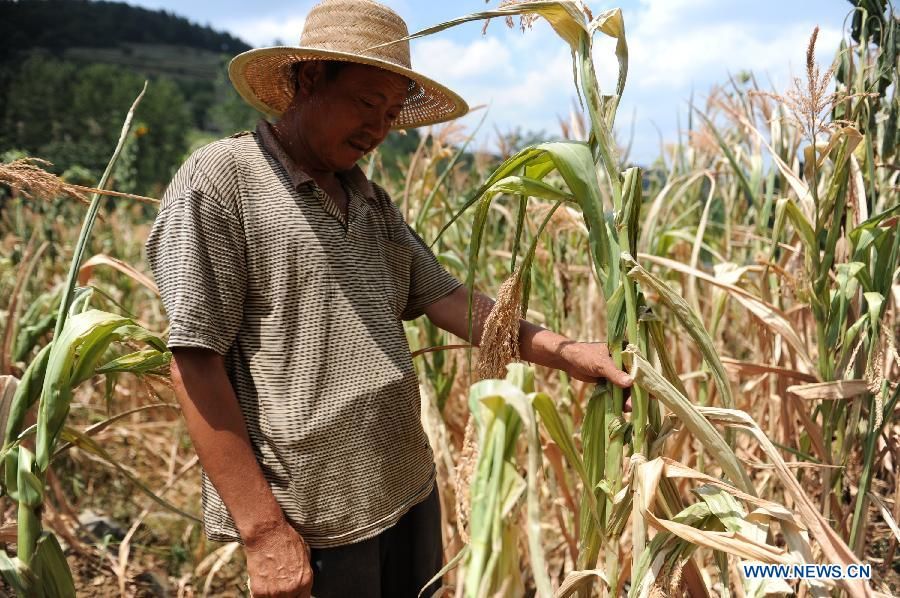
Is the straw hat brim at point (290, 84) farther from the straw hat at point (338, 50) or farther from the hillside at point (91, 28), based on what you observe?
the hillside at point (91, 28)

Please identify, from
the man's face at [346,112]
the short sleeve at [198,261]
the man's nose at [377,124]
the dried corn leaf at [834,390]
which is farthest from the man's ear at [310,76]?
the dried corn leaf at [834,390]

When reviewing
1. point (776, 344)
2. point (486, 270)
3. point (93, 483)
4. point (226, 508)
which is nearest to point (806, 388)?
point (776, 344)

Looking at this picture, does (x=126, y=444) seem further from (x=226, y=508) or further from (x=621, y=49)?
(x=621, y=49)

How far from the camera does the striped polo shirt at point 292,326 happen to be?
1.08m

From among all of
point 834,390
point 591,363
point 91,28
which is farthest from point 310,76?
point 91,28

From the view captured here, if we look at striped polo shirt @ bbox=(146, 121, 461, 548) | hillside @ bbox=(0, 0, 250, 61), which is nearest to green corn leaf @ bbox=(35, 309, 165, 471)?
striped polo shirt @ bbox=(146, 121, 461, 548)

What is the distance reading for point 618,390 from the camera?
1009 millimetres

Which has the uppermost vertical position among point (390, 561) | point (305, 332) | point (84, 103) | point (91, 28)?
point (91, 28)

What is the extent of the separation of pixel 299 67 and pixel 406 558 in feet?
3.01

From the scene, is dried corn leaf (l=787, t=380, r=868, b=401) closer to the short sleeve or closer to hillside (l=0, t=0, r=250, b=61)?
the short sleeve

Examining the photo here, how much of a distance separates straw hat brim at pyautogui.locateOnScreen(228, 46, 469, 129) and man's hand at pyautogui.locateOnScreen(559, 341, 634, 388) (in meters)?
0.52

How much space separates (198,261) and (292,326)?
0.60 ft

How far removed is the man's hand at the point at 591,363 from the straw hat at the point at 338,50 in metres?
0.52

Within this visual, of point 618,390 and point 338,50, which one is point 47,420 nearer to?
point 338,50
